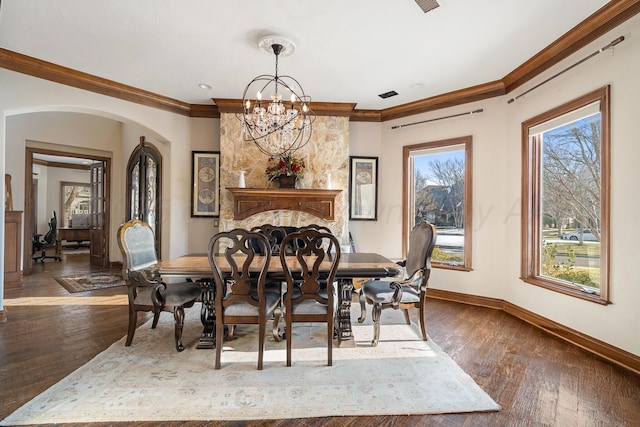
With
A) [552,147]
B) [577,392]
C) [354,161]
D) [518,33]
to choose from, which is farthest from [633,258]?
[354,161]

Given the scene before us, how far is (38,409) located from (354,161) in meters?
4.32

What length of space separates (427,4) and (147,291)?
3.28 metres

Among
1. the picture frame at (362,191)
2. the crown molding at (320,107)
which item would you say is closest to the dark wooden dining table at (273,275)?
the picture frame at (362,191)

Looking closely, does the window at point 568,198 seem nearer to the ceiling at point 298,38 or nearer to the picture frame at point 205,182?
the ceiling at point 298,38

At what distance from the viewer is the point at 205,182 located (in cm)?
484

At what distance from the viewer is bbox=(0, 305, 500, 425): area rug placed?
5.82 feet

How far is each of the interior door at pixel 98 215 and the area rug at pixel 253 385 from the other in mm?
4799

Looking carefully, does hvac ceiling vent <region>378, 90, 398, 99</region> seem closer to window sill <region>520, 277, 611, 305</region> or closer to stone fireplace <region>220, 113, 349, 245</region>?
stone fireplace <region>220, 113, 349, 245</region>

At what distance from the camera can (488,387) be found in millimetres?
2066

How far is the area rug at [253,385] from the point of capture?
1.77 metres

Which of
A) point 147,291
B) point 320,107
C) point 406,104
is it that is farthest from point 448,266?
point 147,291

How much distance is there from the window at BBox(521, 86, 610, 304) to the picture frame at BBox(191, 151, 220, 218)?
4193mm

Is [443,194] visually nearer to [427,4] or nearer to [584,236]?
[584,236]

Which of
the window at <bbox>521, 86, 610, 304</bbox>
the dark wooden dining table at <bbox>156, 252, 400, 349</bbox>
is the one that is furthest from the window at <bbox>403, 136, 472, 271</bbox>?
the dark wooden dining table at <bbox>156, 252, 400, 349</bbox>
